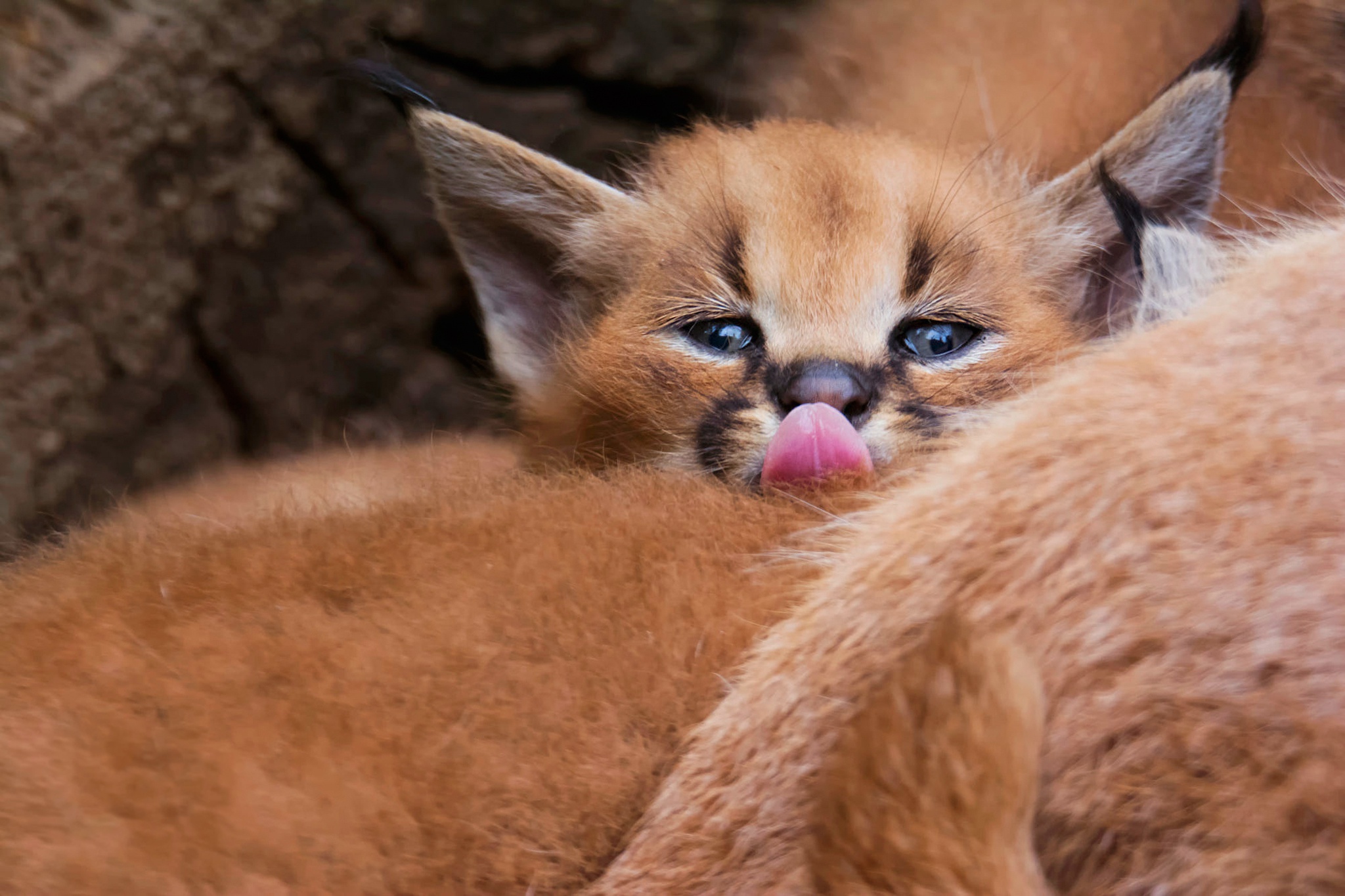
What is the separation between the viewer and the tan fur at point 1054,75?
146 centimetres

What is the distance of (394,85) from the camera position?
144cm

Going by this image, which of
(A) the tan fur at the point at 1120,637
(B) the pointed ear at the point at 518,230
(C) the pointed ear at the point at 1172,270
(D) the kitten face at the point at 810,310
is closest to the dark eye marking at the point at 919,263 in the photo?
(D) the kitten face at the point at 810,310

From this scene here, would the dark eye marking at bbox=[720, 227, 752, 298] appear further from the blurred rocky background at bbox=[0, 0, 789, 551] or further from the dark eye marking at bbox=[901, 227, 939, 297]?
the blurred rocky background at bbox=[0, 0, 789, 551]

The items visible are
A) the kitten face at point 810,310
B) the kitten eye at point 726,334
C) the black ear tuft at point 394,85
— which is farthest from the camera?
the black ear tuft at point 394,85

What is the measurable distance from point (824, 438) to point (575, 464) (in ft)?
1.25

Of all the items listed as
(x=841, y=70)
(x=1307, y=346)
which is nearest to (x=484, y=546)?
(x=1307, y=346)

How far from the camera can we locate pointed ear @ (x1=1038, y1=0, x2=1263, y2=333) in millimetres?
1253

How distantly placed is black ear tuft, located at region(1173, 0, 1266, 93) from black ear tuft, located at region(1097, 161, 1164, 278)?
21 centimetres

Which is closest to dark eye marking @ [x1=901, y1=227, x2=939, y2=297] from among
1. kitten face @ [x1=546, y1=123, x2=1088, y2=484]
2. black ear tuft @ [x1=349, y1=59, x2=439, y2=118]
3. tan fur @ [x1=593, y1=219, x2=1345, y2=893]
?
kitten face @ [x1=546, y1=123, x2=1088, y2=484]

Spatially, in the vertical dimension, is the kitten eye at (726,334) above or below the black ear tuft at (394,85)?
below

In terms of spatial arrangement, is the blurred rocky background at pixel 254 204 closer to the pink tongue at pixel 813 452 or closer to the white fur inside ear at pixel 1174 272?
the pink tongue at pixel 813 452

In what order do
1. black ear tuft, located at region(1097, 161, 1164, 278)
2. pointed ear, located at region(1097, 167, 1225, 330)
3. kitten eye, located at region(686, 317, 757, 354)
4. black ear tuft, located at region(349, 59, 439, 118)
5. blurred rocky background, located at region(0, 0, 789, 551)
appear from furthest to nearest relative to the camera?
blurred rocky background, located at region(0, 0, 789, 551), black ear tuft, located at region(349, 59, 439, 118), kitten eye, located at region(686, 317, 757, 354), black ear tuft, located at region(1097, 161, 1164, 278), pointed ear, located at region(1097, 167, 1225, 330)

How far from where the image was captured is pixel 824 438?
1.05 metres

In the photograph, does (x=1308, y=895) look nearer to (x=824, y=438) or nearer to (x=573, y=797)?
(x=573, y=797)
